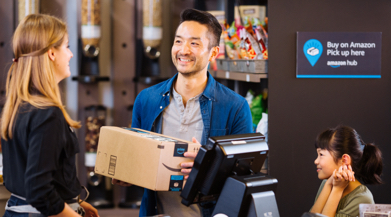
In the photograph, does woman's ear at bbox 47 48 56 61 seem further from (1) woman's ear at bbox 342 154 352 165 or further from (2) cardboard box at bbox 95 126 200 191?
(1) woman's ear at bbox 342 154 352 165

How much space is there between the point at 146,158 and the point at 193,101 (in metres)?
0.46

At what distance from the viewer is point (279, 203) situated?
239 cm

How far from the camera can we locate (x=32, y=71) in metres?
1.23

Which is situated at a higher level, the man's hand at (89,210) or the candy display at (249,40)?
the candy display at (249,40)

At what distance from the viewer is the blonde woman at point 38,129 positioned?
45.4 inches

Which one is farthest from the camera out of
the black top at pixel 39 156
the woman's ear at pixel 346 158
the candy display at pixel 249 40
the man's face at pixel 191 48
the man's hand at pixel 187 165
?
the candy display at pixel 249 40

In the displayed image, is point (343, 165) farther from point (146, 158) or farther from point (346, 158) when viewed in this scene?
point (146, 158)

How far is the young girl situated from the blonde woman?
116 cm

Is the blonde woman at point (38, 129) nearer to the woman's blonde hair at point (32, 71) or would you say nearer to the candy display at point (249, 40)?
the woman's blonde hair at point (32, 71)

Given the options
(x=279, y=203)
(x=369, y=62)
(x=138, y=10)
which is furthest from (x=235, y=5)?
(x=279, y=203)

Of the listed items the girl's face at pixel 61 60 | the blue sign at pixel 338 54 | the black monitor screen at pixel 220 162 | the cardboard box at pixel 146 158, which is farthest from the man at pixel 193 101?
the blue sign at pixel 338 54

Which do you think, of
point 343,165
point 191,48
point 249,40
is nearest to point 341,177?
point 343,165

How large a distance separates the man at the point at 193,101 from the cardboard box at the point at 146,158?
0.28 meters

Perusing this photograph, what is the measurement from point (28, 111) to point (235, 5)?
215cm
